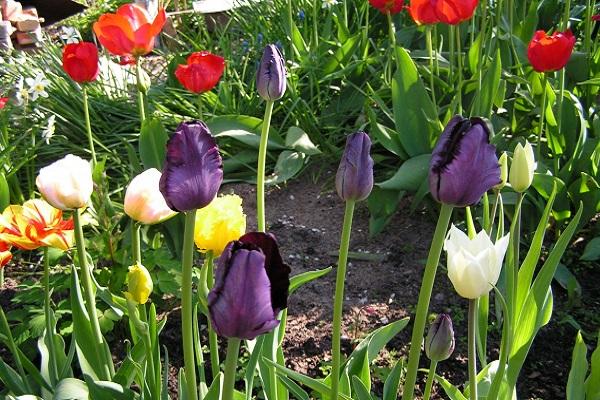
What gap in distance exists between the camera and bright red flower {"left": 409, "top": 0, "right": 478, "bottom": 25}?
85.3 inches

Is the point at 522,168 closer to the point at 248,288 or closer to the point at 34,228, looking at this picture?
the point at 248,288

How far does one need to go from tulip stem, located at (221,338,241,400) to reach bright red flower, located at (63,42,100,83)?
1.30 meters

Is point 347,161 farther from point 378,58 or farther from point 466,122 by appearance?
point 378,58

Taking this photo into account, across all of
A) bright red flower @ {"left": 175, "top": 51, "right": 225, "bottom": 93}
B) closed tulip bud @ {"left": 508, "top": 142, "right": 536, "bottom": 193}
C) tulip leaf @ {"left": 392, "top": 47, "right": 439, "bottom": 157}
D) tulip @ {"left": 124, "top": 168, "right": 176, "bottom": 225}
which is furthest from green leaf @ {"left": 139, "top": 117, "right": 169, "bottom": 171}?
closed tulip bud @ {"left": 508, "top": 142, "right": 536, "bottom": 193}

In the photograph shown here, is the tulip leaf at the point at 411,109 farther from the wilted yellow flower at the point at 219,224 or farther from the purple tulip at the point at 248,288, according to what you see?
the purple tulip at the point at 248,288

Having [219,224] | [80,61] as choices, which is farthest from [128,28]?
[219,224]

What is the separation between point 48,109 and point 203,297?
7.79 ft

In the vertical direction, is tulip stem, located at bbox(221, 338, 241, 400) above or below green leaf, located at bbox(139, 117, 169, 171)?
above

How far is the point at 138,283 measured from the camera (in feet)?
4.02

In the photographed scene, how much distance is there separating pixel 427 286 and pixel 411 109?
1631mm

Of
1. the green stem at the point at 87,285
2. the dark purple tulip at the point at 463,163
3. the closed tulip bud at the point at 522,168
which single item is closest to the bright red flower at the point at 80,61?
the green stem at the point at 87,285

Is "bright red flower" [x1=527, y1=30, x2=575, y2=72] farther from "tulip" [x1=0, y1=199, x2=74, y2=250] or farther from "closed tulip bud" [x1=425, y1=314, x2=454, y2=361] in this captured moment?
"tulip" [x1=0, y1=199, x2=74, y2=250]

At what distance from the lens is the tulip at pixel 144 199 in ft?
4.18

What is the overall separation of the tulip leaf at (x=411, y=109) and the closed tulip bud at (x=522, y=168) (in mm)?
1322
